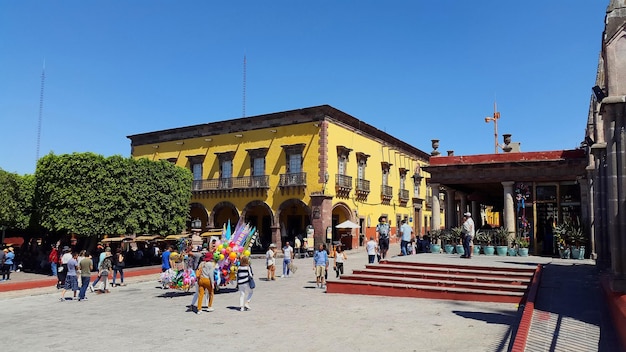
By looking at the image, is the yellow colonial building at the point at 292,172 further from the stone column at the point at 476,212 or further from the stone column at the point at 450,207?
the stone column at the point at 450,207

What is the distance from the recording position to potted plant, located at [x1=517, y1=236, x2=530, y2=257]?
58.6ft

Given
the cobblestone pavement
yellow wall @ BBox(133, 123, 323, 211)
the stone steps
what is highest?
yellow wall @ BBox(133, 123, 323, 211)

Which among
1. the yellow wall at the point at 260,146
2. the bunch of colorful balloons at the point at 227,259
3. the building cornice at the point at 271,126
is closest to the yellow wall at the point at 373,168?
the building cornice at the point at 271,126

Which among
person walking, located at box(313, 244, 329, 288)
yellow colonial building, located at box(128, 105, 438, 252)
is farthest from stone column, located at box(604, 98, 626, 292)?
yellow colonial building, located at box(128, 105, 438, 252)

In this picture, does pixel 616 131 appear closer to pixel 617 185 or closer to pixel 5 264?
pixel 617 185

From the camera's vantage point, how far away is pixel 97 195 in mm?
22688

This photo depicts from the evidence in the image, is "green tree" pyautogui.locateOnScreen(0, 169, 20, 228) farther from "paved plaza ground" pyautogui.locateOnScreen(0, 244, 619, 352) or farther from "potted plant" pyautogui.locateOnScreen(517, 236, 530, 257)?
"potted plant" pyautogui.locateOnScreen(517, 236, 530, 257)

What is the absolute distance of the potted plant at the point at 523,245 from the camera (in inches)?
703

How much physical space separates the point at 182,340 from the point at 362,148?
88.8ft

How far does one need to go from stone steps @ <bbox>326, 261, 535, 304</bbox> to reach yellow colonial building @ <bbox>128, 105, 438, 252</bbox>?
1465 cm

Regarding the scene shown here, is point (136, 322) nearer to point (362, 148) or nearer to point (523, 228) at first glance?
point (523, 228)

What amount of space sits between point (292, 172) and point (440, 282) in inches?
760


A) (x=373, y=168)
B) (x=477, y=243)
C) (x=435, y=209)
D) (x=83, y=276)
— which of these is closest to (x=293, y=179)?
(x=373, y=168)

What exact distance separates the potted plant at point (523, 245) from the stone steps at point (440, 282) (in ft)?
17.2
